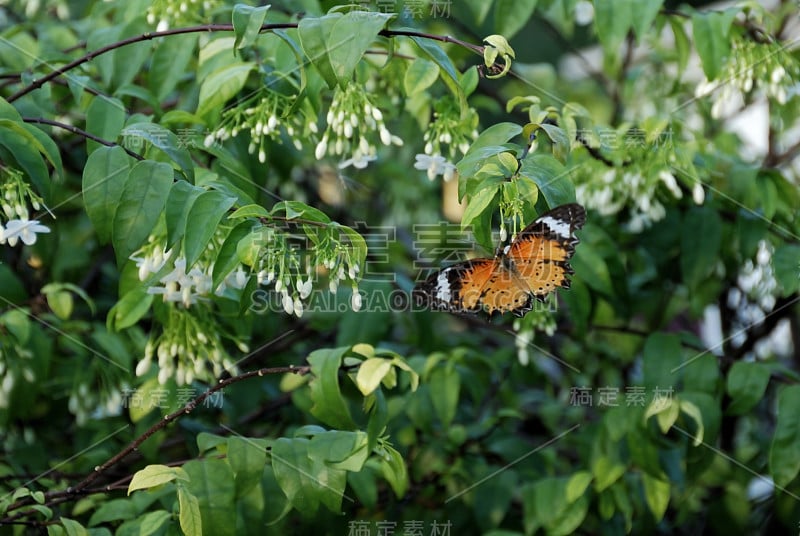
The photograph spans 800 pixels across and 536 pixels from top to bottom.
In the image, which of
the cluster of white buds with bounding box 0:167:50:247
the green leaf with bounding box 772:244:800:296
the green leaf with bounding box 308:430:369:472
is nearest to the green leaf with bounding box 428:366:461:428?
the green leaf with bounding box 308:430:369:472

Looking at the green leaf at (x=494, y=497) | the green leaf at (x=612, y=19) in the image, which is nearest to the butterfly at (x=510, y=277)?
the green leaf at (x=612, y=19)

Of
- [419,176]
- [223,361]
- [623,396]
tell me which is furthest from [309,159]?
[623,396]

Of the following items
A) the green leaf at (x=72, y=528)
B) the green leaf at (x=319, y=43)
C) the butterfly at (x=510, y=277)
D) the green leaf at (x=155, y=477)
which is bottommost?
the green leaf at (x=72, y=528)

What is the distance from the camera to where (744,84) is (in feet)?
7.53

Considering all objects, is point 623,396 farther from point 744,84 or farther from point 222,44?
point 222,44

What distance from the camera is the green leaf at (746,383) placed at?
7.52 ft

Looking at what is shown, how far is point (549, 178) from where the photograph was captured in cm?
168

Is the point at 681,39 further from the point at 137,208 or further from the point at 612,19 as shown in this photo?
the point at 137,208

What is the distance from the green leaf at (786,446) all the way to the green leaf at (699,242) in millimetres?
477

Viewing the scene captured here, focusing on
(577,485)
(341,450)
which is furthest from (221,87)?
(577,485)

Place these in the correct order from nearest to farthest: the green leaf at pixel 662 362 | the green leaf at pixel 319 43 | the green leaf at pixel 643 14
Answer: the green leaf at pixel 319 43 < the green leaf at pixel 643 14 < the green leaf at pixel 662 362

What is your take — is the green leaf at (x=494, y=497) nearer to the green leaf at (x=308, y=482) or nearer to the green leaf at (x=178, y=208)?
the green leaf at (x=308, y=482)

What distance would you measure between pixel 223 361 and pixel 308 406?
0.39 m

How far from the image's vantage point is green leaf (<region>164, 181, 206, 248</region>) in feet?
5.17
